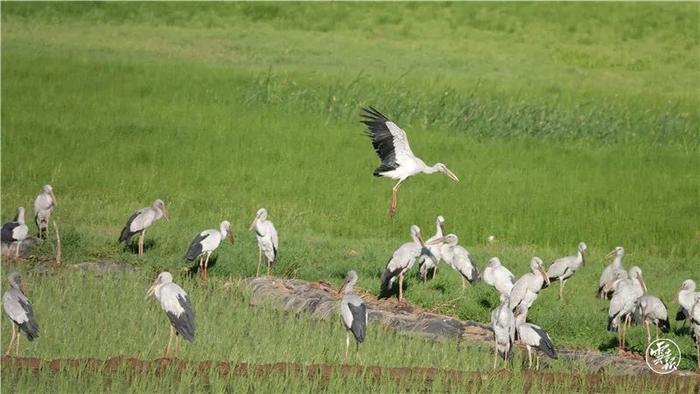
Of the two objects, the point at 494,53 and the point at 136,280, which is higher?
the point at 494,53

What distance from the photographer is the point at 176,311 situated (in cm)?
968

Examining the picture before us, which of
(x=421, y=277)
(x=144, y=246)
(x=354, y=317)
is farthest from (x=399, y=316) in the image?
(x=144, y=246)

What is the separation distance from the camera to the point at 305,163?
18.4 m

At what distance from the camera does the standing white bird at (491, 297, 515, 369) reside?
32.5 feet

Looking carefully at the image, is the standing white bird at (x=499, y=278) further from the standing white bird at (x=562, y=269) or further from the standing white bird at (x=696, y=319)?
the standing white bird at (x=696, y=319)

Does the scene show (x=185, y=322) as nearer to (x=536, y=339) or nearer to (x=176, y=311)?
(x=176, y=311)

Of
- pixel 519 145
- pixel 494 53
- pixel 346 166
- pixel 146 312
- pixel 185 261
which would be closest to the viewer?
pixel 146 312

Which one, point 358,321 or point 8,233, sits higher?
point 358,321

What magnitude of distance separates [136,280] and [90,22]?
21.3 meters

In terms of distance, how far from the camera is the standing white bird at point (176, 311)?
31.3 ft

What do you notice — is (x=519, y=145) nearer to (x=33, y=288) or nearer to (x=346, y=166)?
(x=346, y=166)

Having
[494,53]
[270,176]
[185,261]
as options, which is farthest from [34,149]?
[494,53]

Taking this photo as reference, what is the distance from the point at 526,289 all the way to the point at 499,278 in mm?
793

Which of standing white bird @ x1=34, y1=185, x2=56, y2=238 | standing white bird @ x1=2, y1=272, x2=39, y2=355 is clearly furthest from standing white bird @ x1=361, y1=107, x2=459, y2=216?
standing white bird @ x1=2, y1=272, x2=39, y2=355
